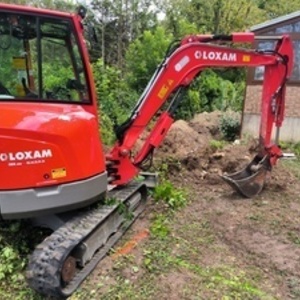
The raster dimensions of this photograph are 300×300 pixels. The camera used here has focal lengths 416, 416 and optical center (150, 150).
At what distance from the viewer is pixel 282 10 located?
2977 cm

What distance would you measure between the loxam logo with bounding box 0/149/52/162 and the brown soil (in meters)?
1.26

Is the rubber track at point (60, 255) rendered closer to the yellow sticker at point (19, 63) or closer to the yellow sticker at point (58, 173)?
the yellow sticker at point (58, 173)

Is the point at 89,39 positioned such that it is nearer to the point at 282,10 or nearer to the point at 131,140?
the point at 131,140

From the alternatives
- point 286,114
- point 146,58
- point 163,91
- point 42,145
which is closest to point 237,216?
point 163,91

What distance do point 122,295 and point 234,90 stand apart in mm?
A: 14860

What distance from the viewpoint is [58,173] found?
3.50 meters

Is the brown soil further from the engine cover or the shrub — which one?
the engine cover

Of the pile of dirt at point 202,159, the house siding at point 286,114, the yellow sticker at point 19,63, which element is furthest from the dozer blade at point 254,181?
the house siding at point 286,114

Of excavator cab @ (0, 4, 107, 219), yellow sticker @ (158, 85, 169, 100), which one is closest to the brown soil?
excavator cab @ (0, 4, 107, 219)

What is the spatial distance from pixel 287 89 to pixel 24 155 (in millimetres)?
8467

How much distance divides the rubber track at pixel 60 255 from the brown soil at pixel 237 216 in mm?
407

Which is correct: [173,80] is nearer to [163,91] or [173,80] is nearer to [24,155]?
[163,91]

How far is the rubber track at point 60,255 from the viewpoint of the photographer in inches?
127

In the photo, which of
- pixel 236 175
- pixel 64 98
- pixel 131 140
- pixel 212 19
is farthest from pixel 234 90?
pixel 64 98
